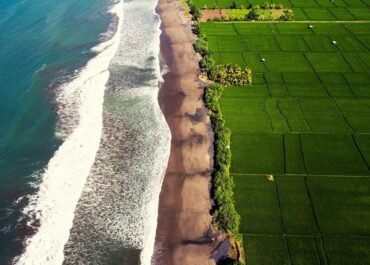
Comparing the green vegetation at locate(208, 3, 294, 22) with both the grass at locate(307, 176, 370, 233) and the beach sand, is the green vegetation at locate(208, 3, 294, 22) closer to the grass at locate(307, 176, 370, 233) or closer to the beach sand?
the beach sand

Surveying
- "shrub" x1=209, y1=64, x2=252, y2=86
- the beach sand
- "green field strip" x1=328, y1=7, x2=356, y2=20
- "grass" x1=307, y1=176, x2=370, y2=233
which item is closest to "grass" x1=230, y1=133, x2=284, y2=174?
the beach sand

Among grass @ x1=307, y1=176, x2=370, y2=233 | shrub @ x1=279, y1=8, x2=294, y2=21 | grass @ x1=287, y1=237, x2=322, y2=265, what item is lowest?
shrub @ x1=279, y1=8, x2=294, y2=21

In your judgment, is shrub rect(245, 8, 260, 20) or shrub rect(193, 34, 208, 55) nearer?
shrub rect(193, 34, 208, 55)

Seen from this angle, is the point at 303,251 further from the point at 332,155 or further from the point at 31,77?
the point at 31,77

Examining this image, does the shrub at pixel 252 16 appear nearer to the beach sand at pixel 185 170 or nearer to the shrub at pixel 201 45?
the shrub at pixel 201 45

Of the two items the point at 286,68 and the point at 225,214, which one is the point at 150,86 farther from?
the point at 225,214
